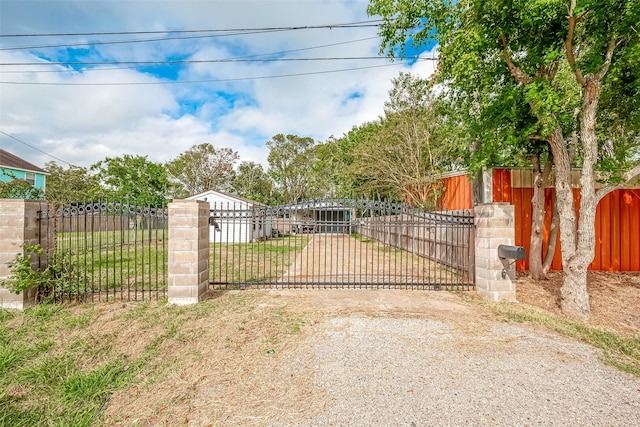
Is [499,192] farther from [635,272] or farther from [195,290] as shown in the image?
[195,290]

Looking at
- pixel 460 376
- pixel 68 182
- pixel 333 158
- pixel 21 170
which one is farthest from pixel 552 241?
pixel 68 182

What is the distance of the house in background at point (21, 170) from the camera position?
2088cm

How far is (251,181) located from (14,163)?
69.0 feet

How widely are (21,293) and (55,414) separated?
338 centimetres

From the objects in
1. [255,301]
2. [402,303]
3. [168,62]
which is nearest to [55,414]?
[255,301]

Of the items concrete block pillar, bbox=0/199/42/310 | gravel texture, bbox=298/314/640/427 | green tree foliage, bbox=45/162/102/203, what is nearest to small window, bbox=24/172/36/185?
green tree foliage, bbox=45/162/102/203

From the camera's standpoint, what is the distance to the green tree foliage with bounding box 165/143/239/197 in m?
34.7

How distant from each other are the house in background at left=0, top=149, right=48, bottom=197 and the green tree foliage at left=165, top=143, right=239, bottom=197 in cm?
1169

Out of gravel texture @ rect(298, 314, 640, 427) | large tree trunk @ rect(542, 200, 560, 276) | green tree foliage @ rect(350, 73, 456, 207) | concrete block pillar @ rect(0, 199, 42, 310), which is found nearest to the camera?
gravel texture @ rect(298, 314, 640, 427)

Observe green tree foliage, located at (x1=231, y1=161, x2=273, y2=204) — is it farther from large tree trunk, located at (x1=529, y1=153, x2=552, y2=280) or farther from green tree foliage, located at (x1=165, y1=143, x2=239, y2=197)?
large tree trunk, located at (x1=529, y1=153, x2=552, y2=280)

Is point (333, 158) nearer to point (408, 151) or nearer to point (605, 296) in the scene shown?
point (408, 151)

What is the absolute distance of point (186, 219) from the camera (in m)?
4.86

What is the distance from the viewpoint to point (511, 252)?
15.6ft

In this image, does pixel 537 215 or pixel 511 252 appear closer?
pixel 511 252
